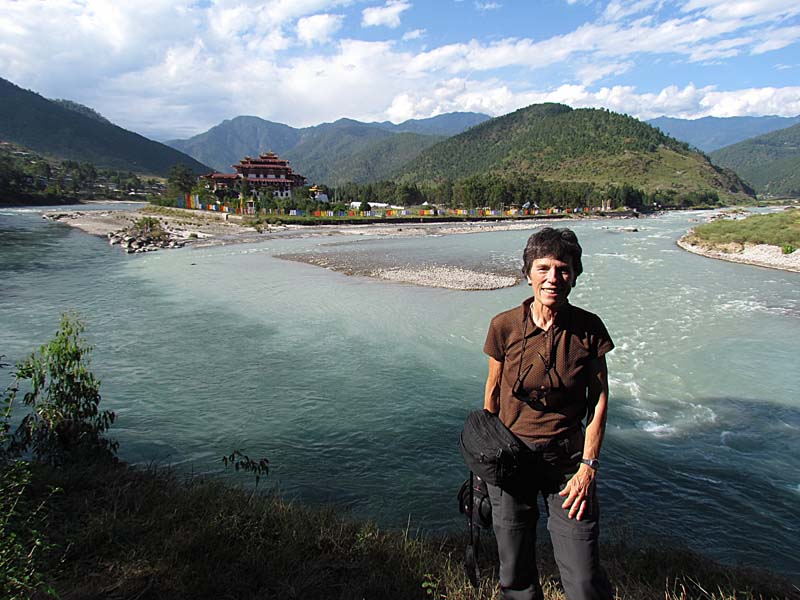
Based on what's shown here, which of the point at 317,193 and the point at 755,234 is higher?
the point at 317,193

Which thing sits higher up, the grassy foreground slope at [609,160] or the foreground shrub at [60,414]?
the grassy foreground slope at [609,160]

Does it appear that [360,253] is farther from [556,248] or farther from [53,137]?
[53,137]

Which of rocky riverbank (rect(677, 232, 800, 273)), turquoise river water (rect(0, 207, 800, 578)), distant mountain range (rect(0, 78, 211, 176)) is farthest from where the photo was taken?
distant mountain range (rect(0, 78, 211, 176))

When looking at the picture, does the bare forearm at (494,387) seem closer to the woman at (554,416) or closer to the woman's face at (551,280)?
the woman at (554,416)

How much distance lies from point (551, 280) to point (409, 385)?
823 centimetres

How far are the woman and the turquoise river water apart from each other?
10.4 feet

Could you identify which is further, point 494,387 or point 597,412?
point 494,387

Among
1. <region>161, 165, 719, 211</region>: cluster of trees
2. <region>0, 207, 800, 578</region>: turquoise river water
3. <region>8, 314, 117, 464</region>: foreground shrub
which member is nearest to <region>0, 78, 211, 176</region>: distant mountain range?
<region>161, 165, 719, 211</region>: cluster of trees

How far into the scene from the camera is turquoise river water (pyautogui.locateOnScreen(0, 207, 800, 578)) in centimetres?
644

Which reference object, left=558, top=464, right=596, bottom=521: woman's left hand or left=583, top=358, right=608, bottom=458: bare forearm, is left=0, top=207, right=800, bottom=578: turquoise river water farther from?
left=583, top=358, right=608, bottom=458: bare forearm

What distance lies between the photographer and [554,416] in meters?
2.77

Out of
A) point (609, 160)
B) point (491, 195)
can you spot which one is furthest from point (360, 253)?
point (609, 160)

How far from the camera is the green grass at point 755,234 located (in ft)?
104

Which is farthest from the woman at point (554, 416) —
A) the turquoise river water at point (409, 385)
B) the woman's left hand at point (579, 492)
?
the turquoise river water at point (409, 385)
